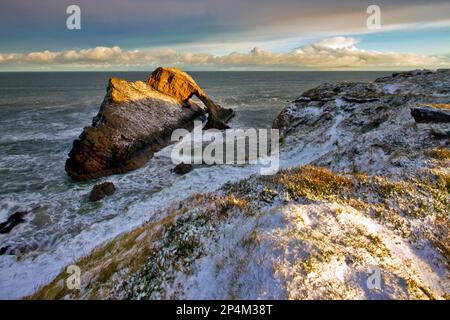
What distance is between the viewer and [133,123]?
135 ft

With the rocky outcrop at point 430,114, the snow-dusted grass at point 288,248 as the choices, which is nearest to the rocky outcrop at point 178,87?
the rocky outcrop at point 430,114

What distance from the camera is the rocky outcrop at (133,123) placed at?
32841 mm

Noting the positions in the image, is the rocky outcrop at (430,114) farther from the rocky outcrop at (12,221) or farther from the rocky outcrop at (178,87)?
the rocky outcrop at (12,221)

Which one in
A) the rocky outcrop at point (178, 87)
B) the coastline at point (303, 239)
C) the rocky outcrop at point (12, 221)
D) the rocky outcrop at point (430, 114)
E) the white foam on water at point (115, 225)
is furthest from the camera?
the rocky outcrop at point (178, 87)

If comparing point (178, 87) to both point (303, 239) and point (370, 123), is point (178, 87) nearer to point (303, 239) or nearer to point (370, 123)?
point (370, 123)

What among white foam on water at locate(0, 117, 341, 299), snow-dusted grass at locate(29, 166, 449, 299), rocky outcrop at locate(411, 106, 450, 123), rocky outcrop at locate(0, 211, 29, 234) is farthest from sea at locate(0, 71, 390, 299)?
rocky outcrop at locate(411, 106, 450, 123)

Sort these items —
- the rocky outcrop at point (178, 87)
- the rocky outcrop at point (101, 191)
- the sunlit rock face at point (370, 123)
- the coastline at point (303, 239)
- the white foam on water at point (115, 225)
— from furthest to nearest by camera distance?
the rocky outcrop at point (178, 87) → the rocky outcrop at point (101, 191) → the sunlit rock face at point (370, 123) → the white foam on water at point (115, 225) → the coastline at point (303, 239)

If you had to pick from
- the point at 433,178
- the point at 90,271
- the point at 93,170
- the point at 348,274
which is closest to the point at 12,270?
the point at 90,271

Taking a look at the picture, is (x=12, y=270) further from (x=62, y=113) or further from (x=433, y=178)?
(x=62, y=113)

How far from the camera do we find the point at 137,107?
45.2m

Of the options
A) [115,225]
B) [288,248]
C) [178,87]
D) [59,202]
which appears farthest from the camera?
[178,87]

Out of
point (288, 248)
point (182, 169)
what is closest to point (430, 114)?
point (288, 248)

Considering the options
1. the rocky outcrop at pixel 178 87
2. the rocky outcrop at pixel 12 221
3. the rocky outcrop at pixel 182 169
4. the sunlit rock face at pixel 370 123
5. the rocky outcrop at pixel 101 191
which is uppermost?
the rocky outcrop at pixel 178 87
